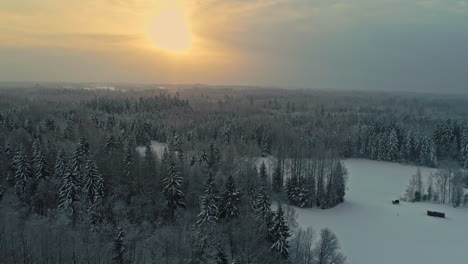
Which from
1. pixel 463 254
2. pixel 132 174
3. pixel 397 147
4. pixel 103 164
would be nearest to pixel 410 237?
pixel 463 254

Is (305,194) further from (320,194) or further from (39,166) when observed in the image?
(39,166)

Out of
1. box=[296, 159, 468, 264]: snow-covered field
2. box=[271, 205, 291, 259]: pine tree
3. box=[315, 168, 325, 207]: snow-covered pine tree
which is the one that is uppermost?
box=[271, 205, 291, 259]: pine tree

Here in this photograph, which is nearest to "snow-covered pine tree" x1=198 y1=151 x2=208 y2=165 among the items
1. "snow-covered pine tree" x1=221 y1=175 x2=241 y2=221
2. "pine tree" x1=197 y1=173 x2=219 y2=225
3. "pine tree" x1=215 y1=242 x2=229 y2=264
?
"snow-covered pine tree" x1=221 y1=175 x2=241 y2=221

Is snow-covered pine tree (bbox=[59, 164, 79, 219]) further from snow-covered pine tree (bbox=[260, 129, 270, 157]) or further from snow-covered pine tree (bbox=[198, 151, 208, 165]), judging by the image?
snow-covered pine tree (bbox=[260, 129, 270, 157])

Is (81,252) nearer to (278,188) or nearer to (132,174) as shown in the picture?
(132,174)

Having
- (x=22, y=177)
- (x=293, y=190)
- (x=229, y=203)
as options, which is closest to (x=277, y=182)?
(x=293, y=190)

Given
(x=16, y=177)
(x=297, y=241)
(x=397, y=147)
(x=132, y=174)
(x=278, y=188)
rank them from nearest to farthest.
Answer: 1. (x=297, y=241)
2. (x=16, y=177)
3. (x=132, y=174)
4. (x=278, y=188)
5. (x=397, y=147)

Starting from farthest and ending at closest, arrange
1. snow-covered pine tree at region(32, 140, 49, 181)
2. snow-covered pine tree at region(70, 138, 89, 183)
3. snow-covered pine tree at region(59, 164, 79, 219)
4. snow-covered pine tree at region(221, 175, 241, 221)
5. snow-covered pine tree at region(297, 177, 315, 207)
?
snow-covered pine tree at region(297, 177, 315, 207) → snow-covered pine tree at region(32, 140, 49, 181) → snow-covered pine tree at region(70, 138, 89, 183) → snow-covered pine tree at region(221, 175, 241, 221) → snow-covered pine tree at region(59, 164, 79, 219)
